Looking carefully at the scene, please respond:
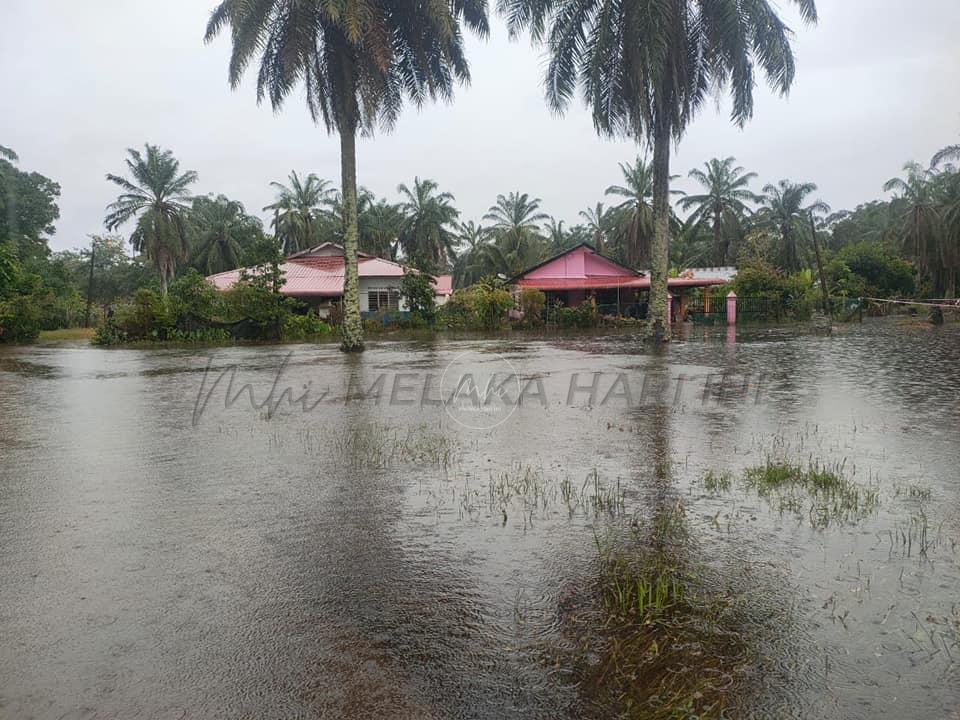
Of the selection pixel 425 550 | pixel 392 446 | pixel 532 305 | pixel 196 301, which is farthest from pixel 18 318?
pixel 425 550

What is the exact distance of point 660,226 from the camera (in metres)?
22.8

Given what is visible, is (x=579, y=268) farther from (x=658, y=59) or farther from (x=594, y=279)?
(x=658, y=59)

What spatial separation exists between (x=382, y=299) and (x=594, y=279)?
1269 cm

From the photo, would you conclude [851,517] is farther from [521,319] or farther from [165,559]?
[521,319]

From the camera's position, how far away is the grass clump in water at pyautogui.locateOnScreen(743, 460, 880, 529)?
468 centimetres

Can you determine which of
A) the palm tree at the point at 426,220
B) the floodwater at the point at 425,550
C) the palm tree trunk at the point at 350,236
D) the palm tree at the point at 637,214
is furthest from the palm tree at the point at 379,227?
the floodwater at the point at 425,550

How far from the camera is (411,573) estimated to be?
3.84 meters

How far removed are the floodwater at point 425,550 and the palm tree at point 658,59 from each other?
13.9 m

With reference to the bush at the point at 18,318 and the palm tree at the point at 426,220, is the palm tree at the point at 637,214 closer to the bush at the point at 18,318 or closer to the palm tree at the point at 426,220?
the palm tree at the point at 426,220

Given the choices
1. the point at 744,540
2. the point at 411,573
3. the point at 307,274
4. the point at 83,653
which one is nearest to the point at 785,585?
the point at 744,540

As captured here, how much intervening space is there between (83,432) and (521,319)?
29.3 metres

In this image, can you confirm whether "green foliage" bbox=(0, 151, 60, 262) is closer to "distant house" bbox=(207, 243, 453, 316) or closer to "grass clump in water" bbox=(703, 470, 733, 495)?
"distant house" bbox=(207, 243, 453, 316)

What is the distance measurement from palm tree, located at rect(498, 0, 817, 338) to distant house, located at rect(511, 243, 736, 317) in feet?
59.2

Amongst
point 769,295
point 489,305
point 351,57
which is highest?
point 351,57
